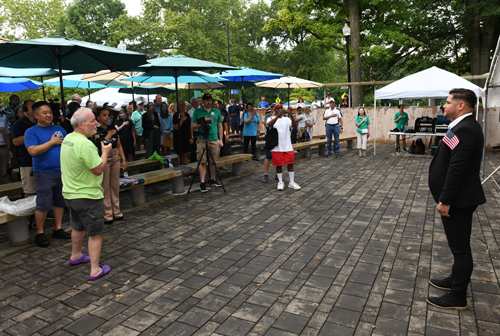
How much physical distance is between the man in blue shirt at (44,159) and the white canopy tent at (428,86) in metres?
10.8

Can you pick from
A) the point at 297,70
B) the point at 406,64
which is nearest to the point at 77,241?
the point at 406,64

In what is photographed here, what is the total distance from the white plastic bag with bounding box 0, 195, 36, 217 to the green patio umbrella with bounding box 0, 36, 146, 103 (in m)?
1.99

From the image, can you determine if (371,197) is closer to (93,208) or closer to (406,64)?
(93,208)

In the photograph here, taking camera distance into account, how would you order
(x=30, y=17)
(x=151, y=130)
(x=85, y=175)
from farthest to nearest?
(x=30, y=17) < (x=151, y=130) < (x=85, y=175)

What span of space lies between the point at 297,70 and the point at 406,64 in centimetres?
1748

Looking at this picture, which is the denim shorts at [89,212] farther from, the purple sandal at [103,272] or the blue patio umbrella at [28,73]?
the blue patio umbrella at [28,73]

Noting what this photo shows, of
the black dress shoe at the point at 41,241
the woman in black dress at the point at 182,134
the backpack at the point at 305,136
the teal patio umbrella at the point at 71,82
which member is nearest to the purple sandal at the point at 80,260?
the black dress shoe at the point at 41,241

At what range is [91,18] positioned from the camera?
4684 cm

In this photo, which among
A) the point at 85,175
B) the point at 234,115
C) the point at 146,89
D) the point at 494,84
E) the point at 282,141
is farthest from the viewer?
the point at 234,115

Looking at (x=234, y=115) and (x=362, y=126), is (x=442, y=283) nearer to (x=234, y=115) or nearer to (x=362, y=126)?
(x=362, y=126)

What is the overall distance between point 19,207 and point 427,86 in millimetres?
11975

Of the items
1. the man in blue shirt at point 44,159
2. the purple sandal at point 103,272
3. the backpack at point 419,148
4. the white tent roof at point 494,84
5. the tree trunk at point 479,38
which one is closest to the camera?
the purple sandal at point 103,272

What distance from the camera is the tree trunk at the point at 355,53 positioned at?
64.3 feet

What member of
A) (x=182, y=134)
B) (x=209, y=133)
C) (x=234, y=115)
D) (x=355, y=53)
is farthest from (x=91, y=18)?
(x=209, y=133)
